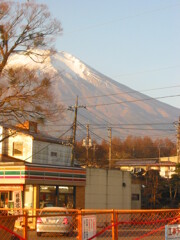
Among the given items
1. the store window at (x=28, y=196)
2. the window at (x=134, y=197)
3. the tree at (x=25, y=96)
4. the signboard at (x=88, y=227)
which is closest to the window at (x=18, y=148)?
the window at (x=134, y=197)

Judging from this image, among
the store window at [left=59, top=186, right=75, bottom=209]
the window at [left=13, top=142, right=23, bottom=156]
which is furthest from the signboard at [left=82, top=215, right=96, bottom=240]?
the window at [left=13, top=142, right=23, bottom=156]

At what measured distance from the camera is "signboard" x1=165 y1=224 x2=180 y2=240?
11.6m

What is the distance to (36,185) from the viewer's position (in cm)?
3353

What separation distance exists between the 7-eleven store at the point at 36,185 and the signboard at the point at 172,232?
21.4 metres

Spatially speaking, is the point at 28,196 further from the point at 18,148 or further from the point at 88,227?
the point at 88,227

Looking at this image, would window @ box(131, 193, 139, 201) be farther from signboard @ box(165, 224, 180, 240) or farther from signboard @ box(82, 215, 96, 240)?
signboard @ box(82, 215, 96, 240)

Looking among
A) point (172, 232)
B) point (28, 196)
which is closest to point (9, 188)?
point (28, 196)

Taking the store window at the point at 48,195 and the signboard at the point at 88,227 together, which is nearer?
the signboard at the point at 88,227

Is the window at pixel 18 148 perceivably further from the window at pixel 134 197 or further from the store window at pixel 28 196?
the store window at pixel 28 196

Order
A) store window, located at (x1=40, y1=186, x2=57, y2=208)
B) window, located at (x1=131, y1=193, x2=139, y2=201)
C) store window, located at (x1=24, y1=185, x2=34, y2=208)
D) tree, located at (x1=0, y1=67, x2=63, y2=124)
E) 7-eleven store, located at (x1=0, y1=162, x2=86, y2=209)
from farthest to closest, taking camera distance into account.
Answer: window, located at (x1=131, y1=193, x2=139, y2=201), store window, located at (x1=40, y1=186, x2=57, y2=208), store window, located at (x1=24, y1=185, x2=34, y2=208), 7-eleven store, located at (x1=0, y1=162, x2=86, y2=209), tree, located at (x1=0, y1=67, x2=63, y2=124)

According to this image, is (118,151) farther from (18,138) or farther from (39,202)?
(39,202)

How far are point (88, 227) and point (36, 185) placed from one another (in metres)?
22.4

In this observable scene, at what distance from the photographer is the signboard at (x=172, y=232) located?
11602mm

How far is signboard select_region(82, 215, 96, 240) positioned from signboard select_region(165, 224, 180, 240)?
160 centimetres
